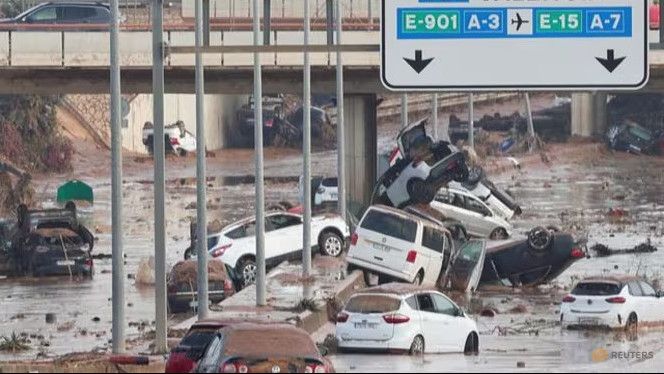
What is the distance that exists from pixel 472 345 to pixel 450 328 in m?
0.75

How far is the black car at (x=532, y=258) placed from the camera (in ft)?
173

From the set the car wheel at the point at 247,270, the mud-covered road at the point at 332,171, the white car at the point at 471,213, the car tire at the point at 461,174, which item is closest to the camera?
the mud-covered road at the point at 332,171

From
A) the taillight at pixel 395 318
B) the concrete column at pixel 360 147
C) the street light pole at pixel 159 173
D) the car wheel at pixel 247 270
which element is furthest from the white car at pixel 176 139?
the street light pole at pixel 159 173

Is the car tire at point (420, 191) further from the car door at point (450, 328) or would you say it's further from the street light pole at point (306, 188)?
the car door at point (450, 328)

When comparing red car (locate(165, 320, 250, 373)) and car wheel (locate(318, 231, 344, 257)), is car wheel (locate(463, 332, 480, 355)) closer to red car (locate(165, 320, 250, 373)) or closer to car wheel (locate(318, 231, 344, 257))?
red car (locate(165, 320, 250, 373))

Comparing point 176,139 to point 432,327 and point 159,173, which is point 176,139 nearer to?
point 432,327

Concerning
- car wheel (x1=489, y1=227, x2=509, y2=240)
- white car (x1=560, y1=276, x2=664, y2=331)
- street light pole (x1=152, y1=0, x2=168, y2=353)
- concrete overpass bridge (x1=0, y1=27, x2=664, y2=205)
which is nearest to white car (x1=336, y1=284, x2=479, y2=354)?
street light pole (x1=152, y1=0, x2=168, y2=353)

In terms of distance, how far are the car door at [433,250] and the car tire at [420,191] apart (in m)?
8.88

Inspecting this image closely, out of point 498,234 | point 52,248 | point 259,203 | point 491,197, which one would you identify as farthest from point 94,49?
point 491,197

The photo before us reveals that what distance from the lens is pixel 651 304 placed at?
43656mm

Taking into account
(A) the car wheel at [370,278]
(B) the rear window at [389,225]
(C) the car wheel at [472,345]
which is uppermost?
(B) the rear window at [389,225]

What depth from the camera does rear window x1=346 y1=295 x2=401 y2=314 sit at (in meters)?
37.0

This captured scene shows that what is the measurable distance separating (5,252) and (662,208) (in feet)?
95.0

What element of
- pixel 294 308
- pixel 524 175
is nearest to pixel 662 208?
pixel 524 175
